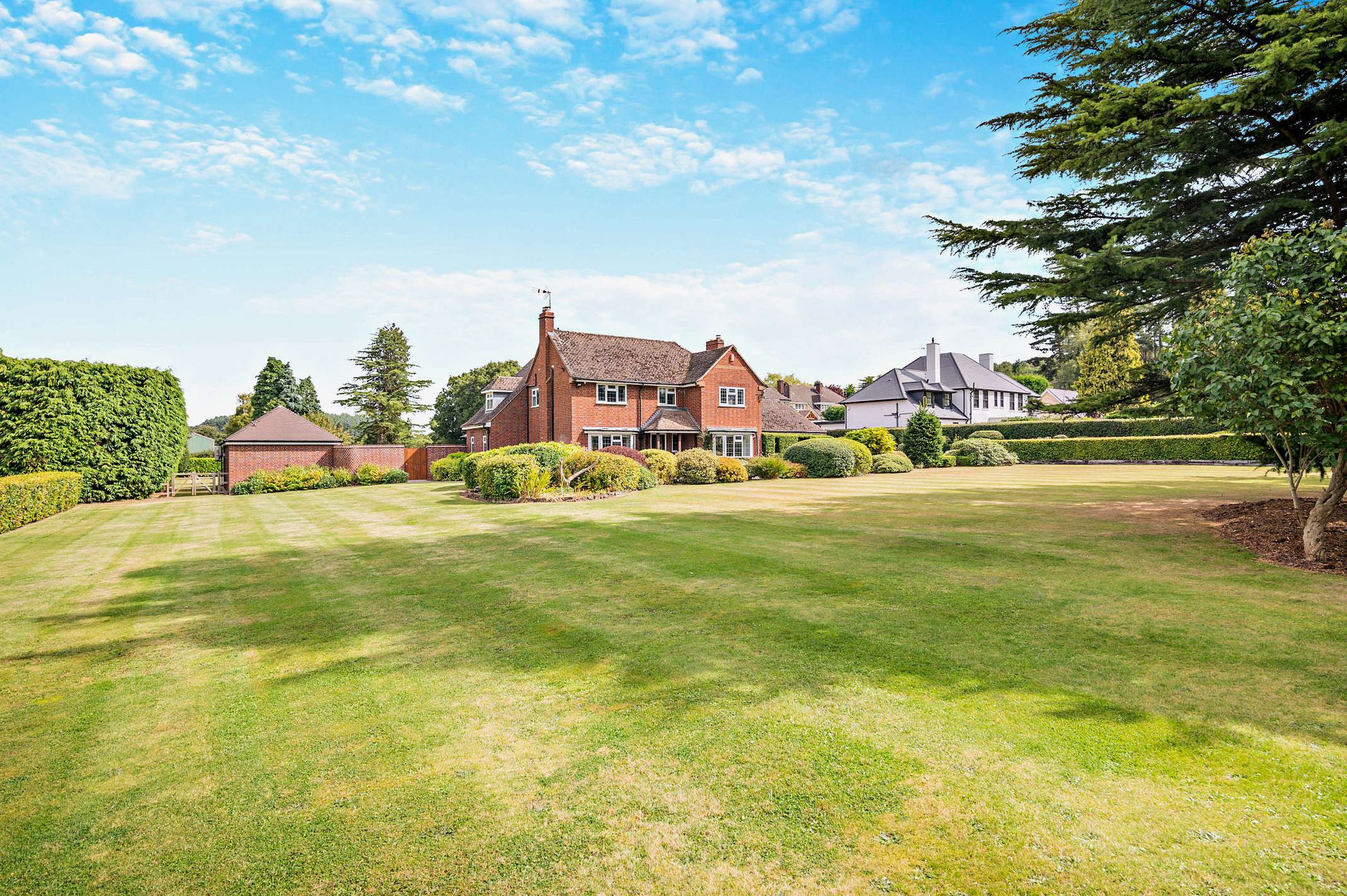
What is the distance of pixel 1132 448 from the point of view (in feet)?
132

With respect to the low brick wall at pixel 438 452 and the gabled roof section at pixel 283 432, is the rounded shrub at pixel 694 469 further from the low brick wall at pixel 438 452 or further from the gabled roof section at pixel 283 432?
the gabled roof section at pixel 283 432

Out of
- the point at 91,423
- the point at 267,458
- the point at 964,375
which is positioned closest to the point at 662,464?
the point at 91,423

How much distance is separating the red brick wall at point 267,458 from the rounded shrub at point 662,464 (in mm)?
20457

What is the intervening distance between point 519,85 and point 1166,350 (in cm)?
1471

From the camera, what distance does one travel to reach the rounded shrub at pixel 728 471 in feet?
99.3

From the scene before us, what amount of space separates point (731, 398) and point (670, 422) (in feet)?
15.9

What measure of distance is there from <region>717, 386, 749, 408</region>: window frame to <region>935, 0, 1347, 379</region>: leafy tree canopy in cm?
2463

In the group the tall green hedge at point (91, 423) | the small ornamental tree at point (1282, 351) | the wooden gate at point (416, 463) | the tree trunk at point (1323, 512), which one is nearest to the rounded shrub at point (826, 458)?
the small ornamental tree at point (1282, 351)

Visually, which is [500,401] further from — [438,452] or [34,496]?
[34,496]

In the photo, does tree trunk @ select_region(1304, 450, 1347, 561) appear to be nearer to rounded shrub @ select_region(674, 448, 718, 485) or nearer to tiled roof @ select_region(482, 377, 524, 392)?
rounded shrub @ select_region(674, 448, 718, 485)

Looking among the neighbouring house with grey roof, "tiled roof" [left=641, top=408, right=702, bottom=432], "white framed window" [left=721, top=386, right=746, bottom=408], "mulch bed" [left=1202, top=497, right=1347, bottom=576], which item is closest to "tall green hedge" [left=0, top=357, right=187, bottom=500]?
"tiled roof" [left=641, top=408, right=702, bottom=432]

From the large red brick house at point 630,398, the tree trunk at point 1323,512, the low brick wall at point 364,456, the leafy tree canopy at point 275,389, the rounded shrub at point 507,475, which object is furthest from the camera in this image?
the leafy tree canopy at point 275,389

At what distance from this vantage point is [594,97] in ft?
49.6

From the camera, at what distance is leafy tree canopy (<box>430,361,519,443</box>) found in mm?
63250
